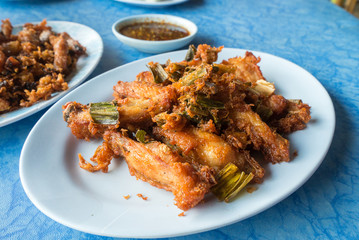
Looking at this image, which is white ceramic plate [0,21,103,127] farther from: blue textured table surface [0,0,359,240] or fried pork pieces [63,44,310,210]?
fried pork pieces [63,44,310,210]

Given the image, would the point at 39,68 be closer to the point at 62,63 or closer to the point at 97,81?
the point at 62,63

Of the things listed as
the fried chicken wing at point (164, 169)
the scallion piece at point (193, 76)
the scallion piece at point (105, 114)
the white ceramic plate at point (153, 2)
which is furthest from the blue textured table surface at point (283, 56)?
the scallion piece at point (193, 76)

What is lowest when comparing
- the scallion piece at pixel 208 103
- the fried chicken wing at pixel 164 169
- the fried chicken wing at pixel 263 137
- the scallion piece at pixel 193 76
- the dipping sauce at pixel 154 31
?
the dipping sauce at pixel 154 31

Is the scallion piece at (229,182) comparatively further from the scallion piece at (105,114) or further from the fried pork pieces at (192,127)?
the scallion piece at (105,114)

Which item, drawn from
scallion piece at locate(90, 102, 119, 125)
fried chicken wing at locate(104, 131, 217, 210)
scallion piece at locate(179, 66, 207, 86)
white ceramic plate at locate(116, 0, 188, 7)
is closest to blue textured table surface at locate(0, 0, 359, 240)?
white ceramic plate at locate(116, 0, 188, 7)

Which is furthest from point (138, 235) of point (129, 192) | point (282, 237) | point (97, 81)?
point (97, 81)
